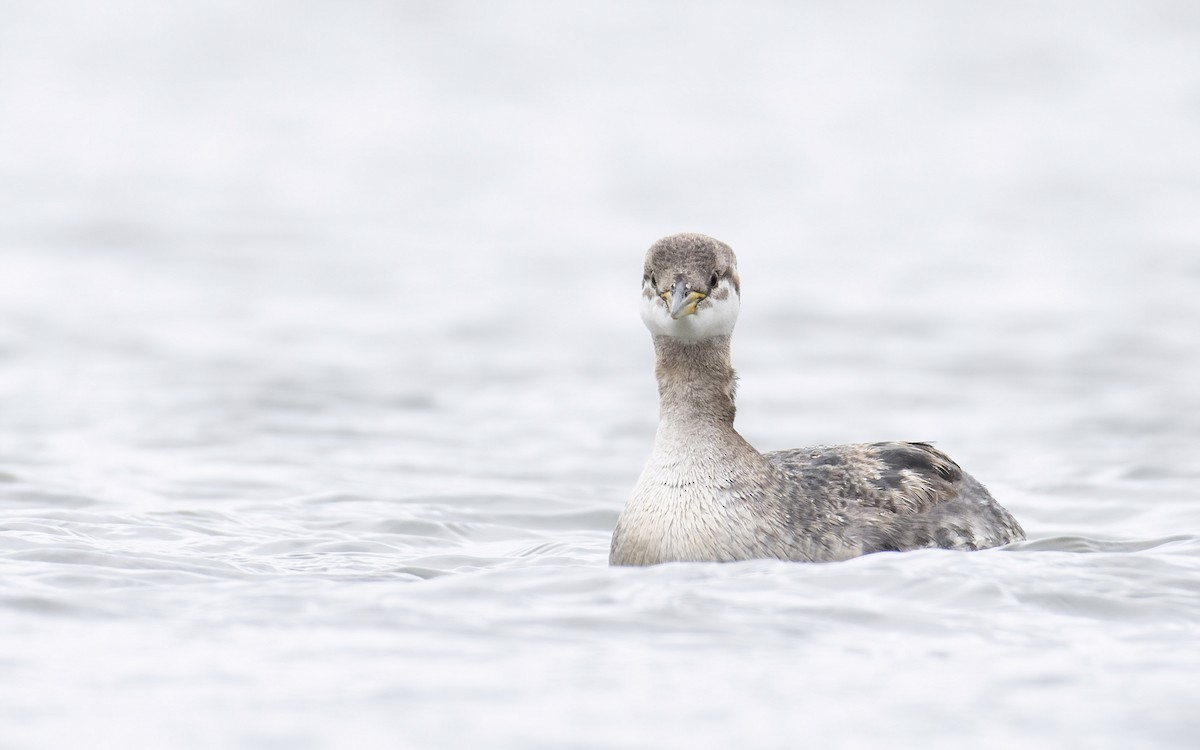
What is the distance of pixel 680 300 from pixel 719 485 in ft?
3.08

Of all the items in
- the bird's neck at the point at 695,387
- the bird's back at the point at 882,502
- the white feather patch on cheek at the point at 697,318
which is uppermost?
the white feather patch on cheek at the point at 697,318

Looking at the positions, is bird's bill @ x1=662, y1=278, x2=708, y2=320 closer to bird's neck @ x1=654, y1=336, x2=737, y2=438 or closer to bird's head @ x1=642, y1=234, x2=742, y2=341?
bird's head @ x1=642, y1=234, x2=742, y2=341

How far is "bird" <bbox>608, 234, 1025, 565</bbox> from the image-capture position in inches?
359

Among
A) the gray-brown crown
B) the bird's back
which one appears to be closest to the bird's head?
the gray-brown crown

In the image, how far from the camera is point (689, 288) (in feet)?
30.1

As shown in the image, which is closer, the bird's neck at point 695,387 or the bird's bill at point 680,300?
the bird's bill at point 680,300

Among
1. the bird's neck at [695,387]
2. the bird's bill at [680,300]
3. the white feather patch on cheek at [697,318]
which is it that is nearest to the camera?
the bird's bill at [680,300]

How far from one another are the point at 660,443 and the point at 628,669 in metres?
2.14

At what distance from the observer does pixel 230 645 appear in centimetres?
779

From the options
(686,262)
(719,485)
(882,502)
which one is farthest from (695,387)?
(882,502)

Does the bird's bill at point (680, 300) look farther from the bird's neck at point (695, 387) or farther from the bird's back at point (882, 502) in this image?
the bird's back at point (882, 502)

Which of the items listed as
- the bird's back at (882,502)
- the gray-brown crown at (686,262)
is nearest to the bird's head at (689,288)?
the gray-brown crown at (686,262)

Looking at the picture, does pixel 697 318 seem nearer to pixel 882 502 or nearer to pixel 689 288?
pixel 689 288

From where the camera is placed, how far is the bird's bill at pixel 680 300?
911cm
